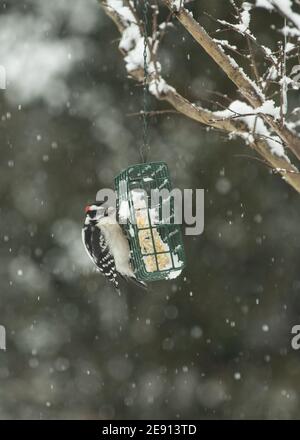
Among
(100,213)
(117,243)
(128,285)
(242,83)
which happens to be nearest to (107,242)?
(117,243)

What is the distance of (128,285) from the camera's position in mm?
9609

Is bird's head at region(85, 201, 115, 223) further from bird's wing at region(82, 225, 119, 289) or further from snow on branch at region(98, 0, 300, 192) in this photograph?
snow on branch at region(98, 0, 300, 192)

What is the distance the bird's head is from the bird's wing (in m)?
0.07

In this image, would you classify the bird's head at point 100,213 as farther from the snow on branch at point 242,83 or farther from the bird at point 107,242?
the snow on branch at point 242,83

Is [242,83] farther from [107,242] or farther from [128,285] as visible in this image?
[128,285]

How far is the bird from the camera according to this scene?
16.1 ft

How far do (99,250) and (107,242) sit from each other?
0.11m

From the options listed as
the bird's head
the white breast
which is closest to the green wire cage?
the white breast

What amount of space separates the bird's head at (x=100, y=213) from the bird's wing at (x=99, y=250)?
0.07 meters

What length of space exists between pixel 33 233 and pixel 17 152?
115 cm

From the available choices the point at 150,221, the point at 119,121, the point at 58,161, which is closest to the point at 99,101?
the point at 119,121

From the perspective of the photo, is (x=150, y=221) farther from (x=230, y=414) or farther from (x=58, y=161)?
(x=230, y=414)

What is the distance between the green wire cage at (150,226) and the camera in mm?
4547

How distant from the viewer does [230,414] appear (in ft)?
32.4
